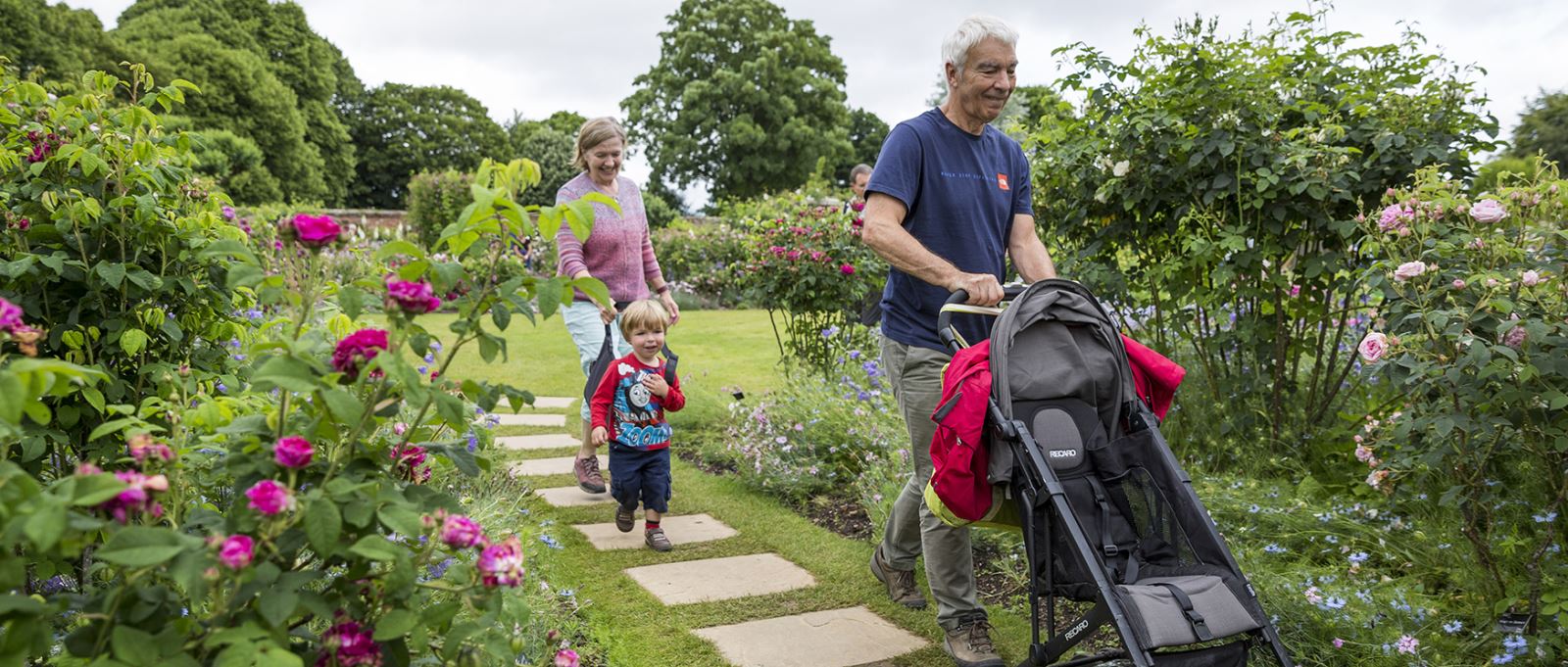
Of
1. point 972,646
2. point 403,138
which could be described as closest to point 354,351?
point 972,646

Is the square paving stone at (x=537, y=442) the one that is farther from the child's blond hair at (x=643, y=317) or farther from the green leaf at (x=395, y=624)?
the green leaf at (x=395, y=624)

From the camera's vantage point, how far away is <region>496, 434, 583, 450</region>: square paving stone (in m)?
6.47

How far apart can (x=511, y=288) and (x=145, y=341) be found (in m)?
1.51

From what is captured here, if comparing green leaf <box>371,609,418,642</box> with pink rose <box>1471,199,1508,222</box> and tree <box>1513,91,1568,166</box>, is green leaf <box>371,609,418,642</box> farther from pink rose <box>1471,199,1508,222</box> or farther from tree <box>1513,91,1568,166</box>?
tree <box>1513,91,1568,166</box>

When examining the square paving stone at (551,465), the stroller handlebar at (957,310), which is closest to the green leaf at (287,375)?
the stroller handlebar at (957,310)

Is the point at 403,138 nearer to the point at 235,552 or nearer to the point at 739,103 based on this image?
the point at 739,103

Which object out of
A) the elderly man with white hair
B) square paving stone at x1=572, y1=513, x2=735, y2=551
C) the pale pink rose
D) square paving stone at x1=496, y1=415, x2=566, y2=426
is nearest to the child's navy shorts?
square paving stone at x1=572, y1=513, x2=735, y2=551

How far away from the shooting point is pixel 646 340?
4.39 meters

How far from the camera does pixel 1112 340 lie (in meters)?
2.83

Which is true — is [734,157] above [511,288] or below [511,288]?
above

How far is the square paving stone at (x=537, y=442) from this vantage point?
255 inches

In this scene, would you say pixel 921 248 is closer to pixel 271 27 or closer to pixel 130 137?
pixel 130 137

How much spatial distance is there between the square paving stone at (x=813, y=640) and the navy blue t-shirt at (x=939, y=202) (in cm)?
99

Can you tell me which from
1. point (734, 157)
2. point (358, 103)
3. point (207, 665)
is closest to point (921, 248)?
point (207, 665)
